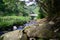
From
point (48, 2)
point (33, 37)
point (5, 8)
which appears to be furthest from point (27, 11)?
point (33, 37)

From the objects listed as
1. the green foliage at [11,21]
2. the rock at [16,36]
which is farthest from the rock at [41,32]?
the green foliage at [11,21]

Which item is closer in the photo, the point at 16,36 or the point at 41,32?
the point at 41,32

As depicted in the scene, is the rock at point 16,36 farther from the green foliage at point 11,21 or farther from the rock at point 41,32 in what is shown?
the green foliage at point 11,21

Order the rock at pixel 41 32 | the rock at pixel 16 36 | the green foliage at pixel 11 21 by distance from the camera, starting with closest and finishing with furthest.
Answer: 1. the rock at pixel 41 32
2. the rock at pixel 16 36
3. the green foliage at pixel 11 21

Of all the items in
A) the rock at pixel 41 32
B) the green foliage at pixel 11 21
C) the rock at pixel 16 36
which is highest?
the rock at pixel 41 32

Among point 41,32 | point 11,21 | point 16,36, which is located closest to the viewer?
point 41,32

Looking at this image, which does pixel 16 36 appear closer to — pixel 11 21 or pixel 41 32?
pixel 41 32

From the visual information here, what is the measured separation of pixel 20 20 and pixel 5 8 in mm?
1371

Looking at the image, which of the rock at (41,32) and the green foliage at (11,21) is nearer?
the rock at (41,32)

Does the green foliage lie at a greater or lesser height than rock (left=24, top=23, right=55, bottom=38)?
lesser

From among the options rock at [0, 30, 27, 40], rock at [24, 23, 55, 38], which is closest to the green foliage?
rock at [0, 30, 27, 40]

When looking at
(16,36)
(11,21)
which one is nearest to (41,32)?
(16,36)

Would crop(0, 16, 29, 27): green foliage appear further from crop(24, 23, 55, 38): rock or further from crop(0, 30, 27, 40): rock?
crop(24, 23, 55, 38): rock

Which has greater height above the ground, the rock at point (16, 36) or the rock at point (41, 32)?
the rock at point (41, 32)
